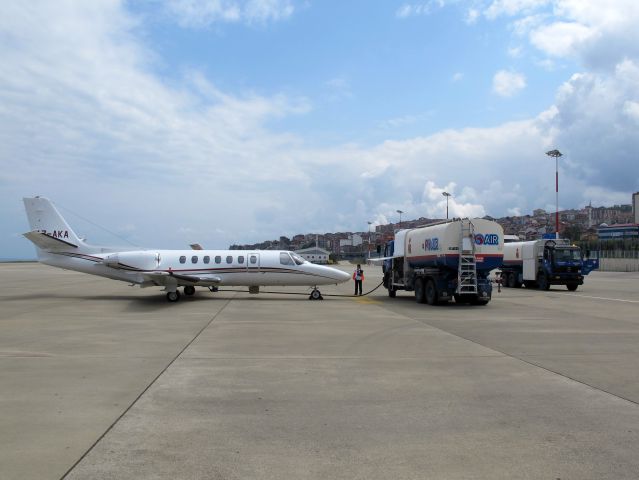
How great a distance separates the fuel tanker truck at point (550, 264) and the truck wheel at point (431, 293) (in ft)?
40.9

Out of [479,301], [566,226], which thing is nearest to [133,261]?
[479,301]

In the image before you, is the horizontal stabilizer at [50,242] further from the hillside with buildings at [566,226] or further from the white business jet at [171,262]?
the hillside with buildings at [566,226]

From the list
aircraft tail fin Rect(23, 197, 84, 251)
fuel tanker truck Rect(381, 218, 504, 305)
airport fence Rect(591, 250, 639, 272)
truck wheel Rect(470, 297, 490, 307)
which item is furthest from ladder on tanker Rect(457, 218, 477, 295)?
airport fence Rect(591, 250, 639, 272)

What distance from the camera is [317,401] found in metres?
7.08

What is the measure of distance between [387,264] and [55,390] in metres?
21.3

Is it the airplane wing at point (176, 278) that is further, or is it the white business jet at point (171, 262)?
the white business jet at point (171, 262)

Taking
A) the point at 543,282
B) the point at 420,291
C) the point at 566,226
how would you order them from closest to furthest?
the point at 420,291
the point at 543,282
the point at 566,226

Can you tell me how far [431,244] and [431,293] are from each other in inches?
78.9

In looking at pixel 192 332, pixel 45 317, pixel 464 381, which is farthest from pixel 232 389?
pixel 45 317

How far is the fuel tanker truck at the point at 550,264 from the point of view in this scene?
3114 centimetres

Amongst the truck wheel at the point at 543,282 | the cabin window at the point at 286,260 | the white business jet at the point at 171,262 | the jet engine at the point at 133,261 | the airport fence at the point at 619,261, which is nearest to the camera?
the jet engine at the point at 133,261

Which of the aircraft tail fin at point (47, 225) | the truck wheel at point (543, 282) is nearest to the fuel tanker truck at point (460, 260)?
the truck wheel at point (543, 282)

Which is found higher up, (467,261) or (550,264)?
(467,261)

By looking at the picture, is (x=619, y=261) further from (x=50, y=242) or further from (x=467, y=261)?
(x=50, y=242)
